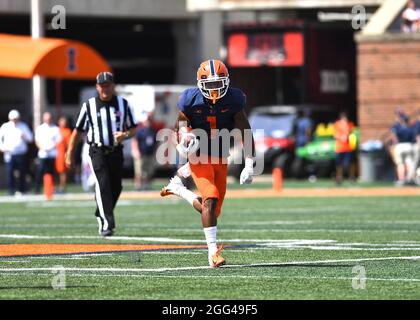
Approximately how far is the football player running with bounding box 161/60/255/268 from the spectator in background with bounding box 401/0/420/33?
25514 millimetres

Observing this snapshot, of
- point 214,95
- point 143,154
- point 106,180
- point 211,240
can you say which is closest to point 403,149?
point 143,154

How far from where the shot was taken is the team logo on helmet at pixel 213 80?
1290 cm

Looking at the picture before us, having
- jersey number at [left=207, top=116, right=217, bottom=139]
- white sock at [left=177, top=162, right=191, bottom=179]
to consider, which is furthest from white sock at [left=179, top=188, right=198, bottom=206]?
jersey number at [left=207, top=116, right=217, bottom=139]

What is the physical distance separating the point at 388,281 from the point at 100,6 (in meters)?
34.0

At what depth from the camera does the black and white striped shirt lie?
55.8 feet

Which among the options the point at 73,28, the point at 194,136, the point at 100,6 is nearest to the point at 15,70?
Result: the point at 100,6

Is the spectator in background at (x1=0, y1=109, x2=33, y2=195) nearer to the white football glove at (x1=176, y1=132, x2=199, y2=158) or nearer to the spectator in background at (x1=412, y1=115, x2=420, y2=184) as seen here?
the spectator in background at (x1=412, y1=115, x2=420, y2=184)

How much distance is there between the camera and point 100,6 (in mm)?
44375

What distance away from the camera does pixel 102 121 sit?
17.0 meters

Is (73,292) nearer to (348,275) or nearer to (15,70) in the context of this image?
(348,275)

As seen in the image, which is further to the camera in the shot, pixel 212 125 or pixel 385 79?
pixel 385 79

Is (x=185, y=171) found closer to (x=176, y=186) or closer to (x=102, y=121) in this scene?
(x=176, y=186)

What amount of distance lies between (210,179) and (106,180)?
161 inches

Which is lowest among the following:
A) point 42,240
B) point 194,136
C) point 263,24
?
point 42,240
